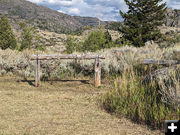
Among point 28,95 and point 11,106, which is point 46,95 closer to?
point 28,95

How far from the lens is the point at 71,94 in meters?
8.05

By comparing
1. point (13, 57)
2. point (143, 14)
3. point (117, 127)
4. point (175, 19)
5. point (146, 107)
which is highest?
point (175, 19)

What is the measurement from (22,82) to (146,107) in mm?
6171

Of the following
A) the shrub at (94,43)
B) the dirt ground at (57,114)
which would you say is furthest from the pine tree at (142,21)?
the dirt ground at (57,114)

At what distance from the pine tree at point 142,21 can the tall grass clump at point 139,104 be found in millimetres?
26972

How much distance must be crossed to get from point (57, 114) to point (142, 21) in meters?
31.9

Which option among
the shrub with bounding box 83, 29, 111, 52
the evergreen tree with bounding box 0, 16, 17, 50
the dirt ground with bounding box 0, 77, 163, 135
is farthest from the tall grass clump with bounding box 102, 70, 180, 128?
the evergreen tree with bounding box 0, 16, 17, 50

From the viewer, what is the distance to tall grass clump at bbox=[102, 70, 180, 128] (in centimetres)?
498

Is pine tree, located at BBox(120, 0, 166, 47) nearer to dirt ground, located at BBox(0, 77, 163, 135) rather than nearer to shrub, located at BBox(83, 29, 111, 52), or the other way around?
shrub, located at BBox(83, 29, 111, 52)

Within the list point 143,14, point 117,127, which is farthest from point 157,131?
point 143,14

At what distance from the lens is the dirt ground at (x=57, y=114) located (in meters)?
4.83

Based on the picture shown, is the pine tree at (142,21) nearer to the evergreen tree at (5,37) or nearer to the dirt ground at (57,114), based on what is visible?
the evergreen tree at (5,37)

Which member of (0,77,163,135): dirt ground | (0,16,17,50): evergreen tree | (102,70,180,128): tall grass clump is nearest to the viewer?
(0,77,163,135): dirt ground

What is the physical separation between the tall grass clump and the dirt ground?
242mm
